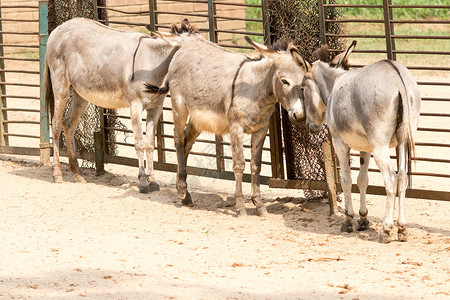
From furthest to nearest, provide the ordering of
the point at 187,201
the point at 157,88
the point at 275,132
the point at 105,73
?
the point at 105,73 → the point at 157,88 → the point at 187,201 → the point at 275,132

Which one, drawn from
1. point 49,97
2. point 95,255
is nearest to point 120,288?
point 95,255

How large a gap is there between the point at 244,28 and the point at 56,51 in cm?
1169

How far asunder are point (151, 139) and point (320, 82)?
249 centimetres

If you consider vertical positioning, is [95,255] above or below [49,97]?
below

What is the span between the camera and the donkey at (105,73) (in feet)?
30.3

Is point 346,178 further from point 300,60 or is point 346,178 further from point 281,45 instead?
point 281,45

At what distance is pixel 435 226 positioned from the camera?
793cm

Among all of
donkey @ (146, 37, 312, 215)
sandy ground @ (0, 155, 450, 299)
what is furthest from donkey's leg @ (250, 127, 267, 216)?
sandy ground @ (0, 155, 450, 299)

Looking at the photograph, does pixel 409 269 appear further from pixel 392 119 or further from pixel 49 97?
pixel 49 97

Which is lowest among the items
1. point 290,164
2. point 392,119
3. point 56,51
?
point 290,164

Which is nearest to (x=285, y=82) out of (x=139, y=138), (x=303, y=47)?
(x=303, y=47)

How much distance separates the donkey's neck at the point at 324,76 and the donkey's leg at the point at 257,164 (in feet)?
2.95

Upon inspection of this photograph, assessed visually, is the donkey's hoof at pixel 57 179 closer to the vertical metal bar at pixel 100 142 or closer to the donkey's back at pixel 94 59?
the vertical metal bar at pixel 100 142

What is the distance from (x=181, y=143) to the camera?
9.05 meters
